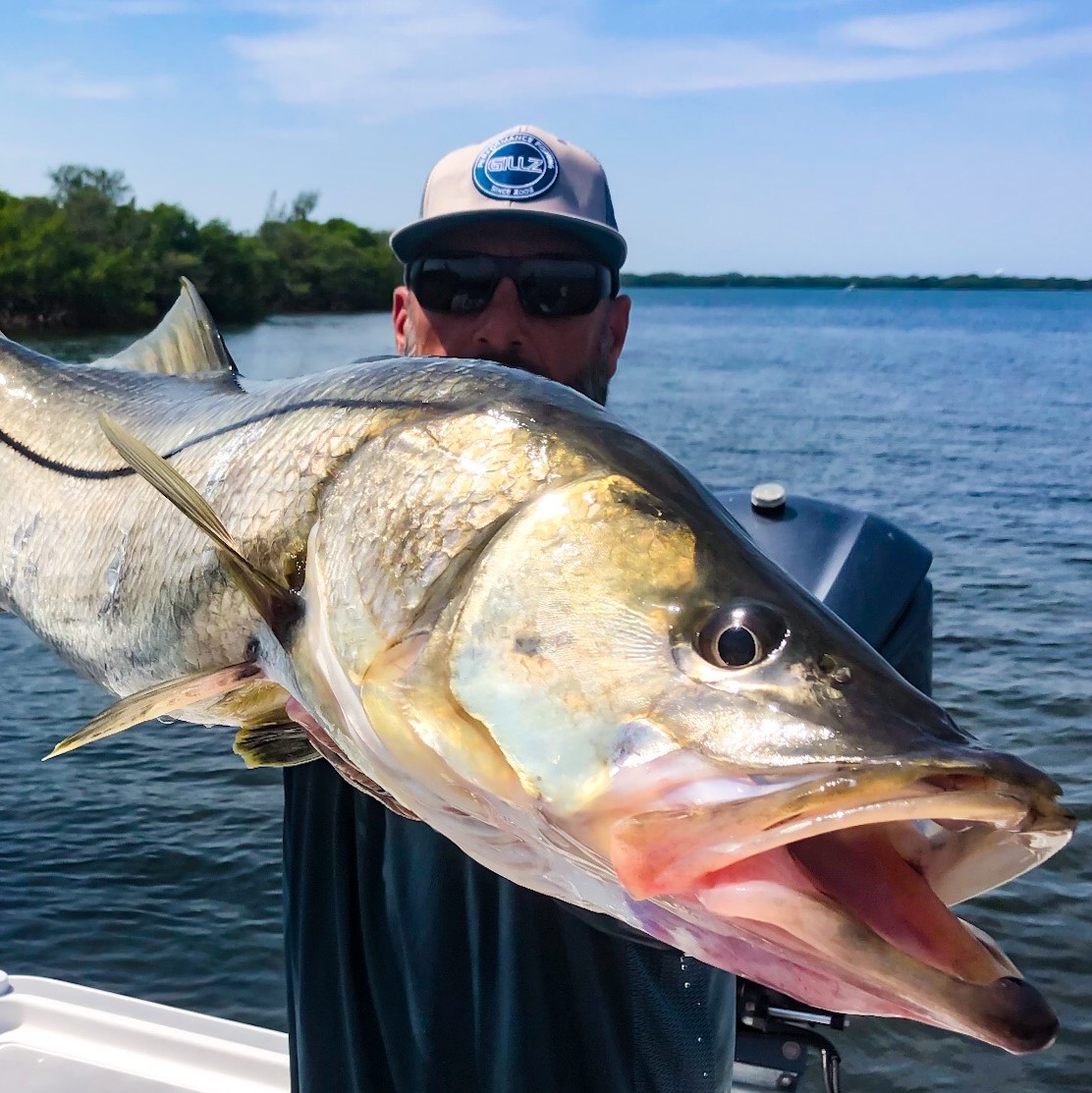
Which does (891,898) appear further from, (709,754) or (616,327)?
(616,327)

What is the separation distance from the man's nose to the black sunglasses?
14mm

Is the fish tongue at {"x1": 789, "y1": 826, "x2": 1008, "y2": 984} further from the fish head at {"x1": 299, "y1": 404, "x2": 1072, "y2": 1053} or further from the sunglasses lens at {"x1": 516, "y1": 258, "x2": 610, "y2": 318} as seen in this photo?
the sunglasses lens at {"x1": 516, "y1": 258, "x2": 610, "y2": 318}

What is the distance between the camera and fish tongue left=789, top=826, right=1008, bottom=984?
1.09m

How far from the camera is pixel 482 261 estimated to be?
9.10ft

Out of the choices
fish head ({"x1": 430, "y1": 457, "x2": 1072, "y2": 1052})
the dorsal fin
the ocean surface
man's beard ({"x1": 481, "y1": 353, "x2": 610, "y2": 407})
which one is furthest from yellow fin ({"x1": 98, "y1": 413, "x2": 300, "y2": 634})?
the ocean surface

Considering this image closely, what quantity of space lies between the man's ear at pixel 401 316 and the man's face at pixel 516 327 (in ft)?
0.39

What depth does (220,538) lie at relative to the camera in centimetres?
167

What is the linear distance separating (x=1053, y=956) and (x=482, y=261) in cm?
623

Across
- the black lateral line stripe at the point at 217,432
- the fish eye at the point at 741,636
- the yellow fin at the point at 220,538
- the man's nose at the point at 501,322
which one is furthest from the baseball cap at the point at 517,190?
the fish eye at the point at 741,636

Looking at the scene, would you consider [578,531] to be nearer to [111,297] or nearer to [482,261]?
[482,261]

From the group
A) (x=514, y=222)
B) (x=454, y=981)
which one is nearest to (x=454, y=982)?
(x=454, y=981)

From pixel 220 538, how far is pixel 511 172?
4.48 ft

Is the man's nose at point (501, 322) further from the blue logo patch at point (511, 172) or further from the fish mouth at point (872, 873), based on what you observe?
the fish mouth at point (872, 873)

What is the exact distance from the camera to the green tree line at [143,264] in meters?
58.2
